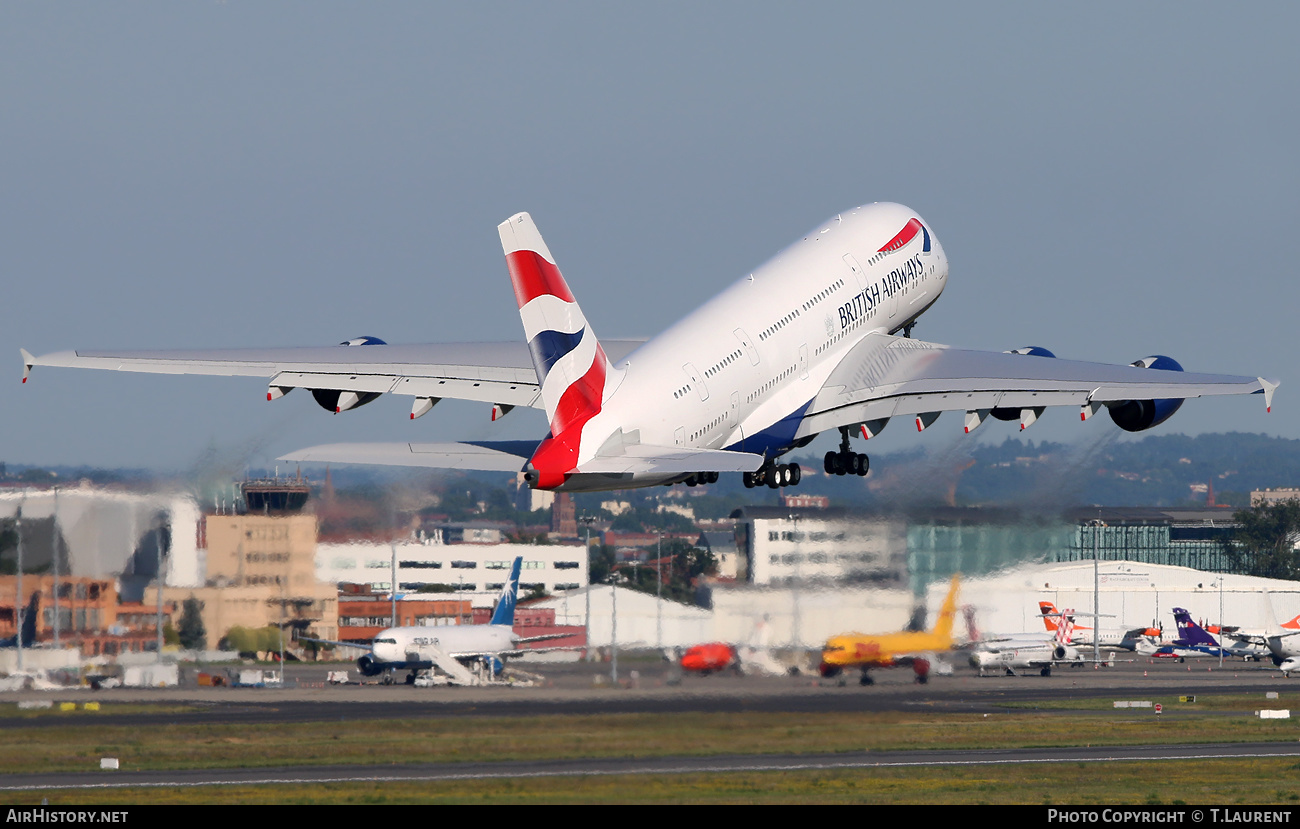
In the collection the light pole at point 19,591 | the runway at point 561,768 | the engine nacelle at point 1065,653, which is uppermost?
the light pole at point 19,591

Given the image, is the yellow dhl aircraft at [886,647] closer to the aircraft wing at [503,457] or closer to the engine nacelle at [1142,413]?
the aircraft wing at [503,457]

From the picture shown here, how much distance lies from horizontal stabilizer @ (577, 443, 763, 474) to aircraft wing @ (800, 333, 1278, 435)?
31.7ft

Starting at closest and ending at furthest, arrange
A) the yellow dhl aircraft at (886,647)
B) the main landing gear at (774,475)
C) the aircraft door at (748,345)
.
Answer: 1. the yellow dhl aircraft at (886,647)
2. the aircraft door at (748,345)
3. the main landing gear at (774,475)

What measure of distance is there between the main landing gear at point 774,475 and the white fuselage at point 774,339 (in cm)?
112

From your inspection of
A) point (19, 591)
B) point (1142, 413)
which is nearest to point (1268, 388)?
point (1142, 413)

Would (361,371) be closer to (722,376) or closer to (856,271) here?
(722,376)

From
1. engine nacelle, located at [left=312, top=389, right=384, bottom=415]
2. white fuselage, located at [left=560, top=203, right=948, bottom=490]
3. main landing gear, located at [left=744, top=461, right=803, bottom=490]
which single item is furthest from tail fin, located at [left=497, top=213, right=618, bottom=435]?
main landing gear, located at [left=744, top=461, right=803, bottom=490]

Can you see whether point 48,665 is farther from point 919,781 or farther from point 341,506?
point 919,781

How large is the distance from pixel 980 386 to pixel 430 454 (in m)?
15.3

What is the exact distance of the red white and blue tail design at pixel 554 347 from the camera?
32.5 meters

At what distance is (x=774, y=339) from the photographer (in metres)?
43.3

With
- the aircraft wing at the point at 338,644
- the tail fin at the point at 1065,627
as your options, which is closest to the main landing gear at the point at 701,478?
the aircraft wing at the point at 338,644

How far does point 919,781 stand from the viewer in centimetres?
3691
